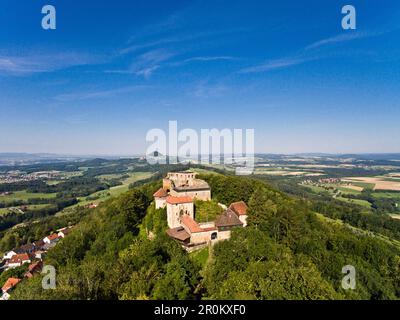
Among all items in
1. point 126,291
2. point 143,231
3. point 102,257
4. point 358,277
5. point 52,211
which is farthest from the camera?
point 52,211

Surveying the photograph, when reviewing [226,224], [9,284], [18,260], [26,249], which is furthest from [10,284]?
[226,224]

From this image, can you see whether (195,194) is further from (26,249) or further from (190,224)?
(26,249)

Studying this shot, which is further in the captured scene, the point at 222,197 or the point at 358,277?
the point at 222,197

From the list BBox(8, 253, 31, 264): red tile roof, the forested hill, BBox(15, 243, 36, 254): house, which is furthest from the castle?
BBox(15, 243, 36, 254): house

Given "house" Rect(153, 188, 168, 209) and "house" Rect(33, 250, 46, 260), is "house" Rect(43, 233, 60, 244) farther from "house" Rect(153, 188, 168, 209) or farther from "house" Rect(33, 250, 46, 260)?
"house" Rect(153, 188, 168, 209)

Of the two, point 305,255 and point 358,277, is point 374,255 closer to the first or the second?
point 358,277
